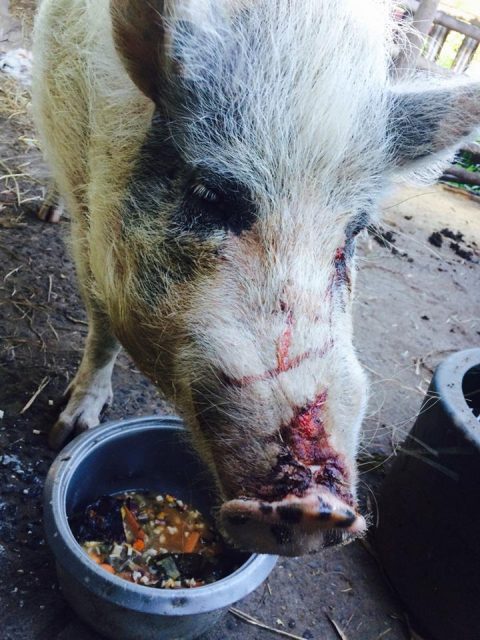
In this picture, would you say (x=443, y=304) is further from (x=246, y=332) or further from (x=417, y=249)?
(x=246, y=332)

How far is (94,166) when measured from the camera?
6.70 feet

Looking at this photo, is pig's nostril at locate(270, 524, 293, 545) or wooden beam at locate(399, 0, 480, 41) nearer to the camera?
pig's nostril at locate(270, 524, 293, 545)

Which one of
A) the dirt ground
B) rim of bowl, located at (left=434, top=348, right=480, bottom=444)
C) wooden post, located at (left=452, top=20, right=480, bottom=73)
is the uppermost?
wooden post, located at (left=452, top=20, right=480, bottom=73)

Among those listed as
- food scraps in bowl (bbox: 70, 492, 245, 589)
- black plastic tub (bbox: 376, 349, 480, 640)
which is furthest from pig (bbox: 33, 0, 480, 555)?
black plastic tub (bbox: 376, 349, 480, 640)

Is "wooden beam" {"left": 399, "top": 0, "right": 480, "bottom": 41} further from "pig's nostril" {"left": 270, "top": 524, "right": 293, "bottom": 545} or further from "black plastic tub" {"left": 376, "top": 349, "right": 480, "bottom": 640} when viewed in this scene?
"pig's nostril" {"left": 270, "top": 524, "right": 293, "bottom": 545}

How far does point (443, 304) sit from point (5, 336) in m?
3.34

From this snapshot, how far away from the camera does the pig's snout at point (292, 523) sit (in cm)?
128

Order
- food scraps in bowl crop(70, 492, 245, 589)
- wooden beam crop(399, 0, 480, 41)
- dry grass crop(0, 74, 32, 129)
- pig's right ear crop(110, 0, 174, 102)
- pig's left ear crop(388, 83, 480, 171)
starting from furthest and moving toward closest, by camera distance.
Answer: wooden beam crop(399, 0, 480, 41), dry grass crop(0, 74, 32, 129), food scraps in bowl crop(70, 492, 245, 589), pig's left ear crop(388, 83, 480, 171), pig's right ear crop(110, 0, 174, 102)

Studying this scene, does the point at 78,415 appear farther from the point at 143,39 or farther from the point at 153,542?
the point at 143,39

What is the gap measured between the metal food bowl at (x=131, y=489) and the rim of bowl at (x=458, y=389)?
32.5 inches

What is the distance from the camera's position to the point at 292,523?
1301 millimetres

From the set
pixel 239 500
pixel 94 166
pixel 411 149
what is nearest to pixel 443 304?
pixel 411 149

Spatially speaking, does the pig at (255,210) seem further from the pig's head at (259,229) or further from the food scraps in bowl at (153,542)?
the food scraps in bowl at (153,542)

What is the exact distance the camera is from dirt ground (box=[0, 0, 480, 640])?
2215 mm
